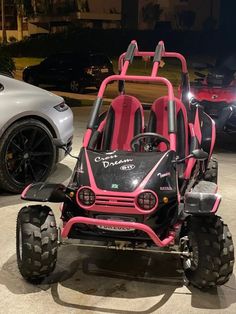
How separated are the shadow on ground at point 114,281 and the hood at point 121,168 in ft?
2.37

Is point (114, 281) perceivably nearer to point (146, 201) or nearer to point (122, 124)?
point (146, 201)

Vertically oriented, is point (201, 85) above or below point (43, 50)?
above

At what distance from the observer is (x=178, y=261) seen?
4375mm

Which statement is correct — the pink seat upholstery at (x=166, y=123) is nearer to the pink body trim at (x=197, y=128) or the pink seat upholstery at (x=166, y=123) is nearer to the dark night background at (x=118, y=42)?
the pink body trim at (x=197, y=128)

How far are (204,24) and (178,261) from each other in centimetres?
4642

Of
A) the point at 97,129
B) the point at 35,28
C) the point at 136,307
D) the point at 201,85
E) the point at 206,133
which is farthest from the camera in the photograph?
the point at 35,28

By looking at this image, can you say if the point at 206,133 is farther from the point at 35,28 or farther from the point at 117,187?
the point at 35,28

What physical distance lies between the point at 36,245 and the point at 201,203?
1.17m

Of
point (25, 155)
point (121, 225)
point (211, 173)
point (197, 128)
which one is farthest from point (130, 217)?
point (25, 155)

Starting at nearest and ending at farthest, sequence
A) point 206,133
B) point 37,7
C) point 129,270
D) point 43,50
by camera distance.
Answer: point 129,270 < point 206,133 < point 43,50 < point 37,7

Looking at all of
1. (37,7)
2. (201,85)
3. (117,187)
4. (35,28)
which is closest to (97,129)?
(117,187)

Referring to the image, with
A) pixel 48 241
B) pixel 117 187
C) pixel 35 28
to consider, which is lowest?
pixel 35 28

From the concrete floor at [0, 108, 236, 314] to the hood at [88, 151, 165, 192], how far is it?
0.73m

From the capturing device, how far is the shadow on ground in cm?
378
